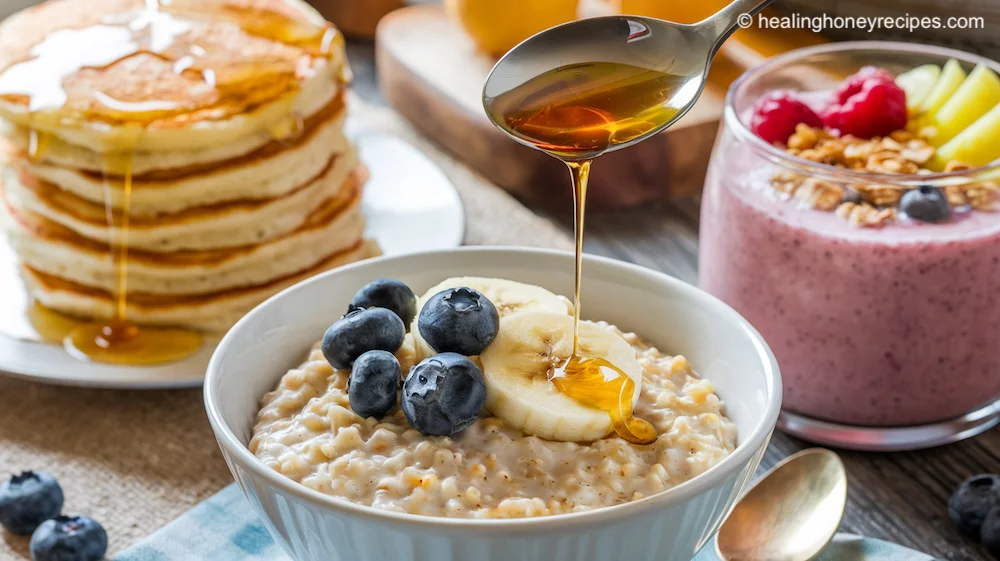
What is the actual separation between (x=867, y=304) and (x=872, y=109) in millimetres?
405

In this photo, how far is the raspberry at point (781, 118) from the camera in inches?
79.2

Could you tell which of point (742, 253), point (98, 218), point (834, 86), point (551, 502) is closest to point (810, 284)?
point (742, 253)

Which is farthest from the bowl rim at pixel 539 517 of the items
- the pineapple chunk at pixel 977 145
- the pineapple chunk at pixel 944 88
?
the pineapple chunk at pixel 944 88

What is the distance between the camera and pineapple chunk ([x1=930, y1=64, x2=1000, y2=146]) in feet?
6.38

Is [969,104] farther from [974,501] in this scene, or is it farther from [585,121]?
[585,121]

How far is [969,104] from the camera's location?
6.40 ft

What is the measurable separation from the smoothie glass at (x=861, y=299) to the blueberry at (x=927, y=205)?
0.01 meters

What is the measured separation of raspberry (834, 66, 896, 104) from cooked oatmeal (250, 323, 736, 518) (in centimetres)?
89

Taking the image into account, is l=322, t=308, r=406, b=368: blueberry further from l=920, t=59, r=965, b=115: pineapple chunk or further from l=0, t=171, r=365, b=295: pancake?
l=920, t=59, r=965, b=115: pineapple chunk

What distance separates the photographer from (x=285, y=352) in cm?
153

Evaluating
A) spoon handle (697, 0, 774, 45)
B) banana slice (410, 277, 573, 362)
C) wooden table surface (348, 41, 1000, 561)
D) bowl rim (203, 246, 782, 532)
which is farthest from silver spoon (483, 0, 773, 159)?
wooden table surface (348, 41, 1000, 561)

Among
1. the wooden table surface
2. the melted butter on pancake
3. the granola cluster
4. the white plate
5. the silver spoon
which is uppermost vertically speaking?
the silver spoon

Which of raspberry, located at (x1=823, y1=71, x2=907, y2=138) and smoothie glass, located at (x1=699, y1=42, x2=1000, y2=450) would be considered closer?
smoothie glass, located at (x1=699, y1=42, x2=1000, y2=450)

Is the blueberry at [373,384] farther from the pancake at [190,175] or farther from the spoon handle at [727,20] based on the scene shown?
the pancake at [190,175]
